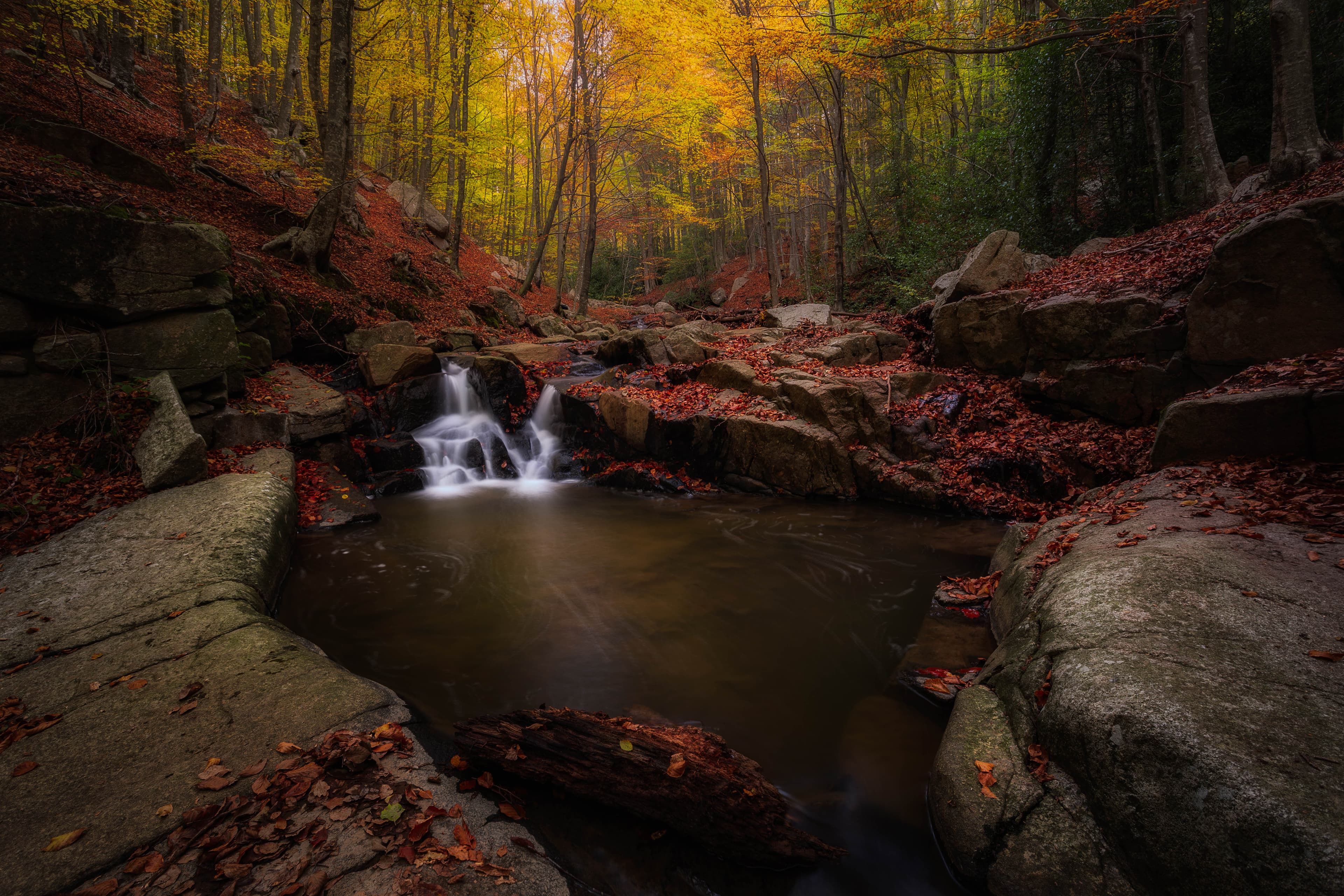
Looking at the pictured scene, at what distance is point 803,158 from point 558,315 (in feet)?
44.3

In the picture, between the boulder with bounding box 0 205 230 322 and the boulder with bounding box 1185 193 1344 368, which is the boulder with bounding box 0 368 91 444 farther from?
the boulder with bounding box 1185 193 1344 368

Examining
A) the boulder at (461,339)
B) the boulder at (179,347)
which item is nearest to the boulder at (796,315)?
the boulder at (461,339)

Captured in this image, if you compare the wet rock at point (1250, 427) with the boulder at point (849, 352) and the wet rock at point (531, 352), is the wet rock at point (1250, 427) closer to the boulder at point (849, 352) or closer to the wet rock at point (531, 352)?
the boulder at point (849, 352)

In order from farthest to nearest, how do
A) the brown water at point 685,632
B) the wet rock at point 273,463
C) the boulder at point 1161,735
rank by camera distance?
the wet rock at point 273,463
the brown water at point 685,632
the boulder at point 1161,735

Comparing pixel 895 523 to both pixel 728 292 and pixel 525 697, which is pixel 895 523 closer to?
pixel 525 697

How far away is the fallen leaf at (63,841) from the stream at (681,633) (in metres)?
1.73

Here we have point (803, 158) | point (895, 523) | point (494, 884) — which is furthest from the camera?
point (803, 158)

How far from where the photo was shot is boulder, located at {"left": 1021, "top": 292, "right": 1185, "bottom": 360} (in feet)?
23.6

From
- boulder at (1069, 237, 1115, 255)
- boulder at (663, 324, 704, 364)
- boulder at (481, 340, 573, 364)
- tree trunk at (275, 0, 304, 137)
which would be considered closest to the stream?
boulder at (663, 324, 704, 364)

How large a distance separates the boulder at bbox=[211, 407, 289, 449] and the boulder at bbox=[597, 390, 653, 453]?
5138 millimetres

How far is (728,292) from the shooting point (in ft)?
98.9

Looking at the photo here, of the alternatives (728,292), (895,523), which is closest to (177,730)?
(895,523)

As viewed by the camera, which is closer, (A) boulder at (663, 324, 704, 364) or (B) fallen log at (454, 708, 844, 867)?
(B) fallen log at (454, 708, 844, 867)

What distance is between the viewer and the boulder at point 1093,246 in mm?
10891
